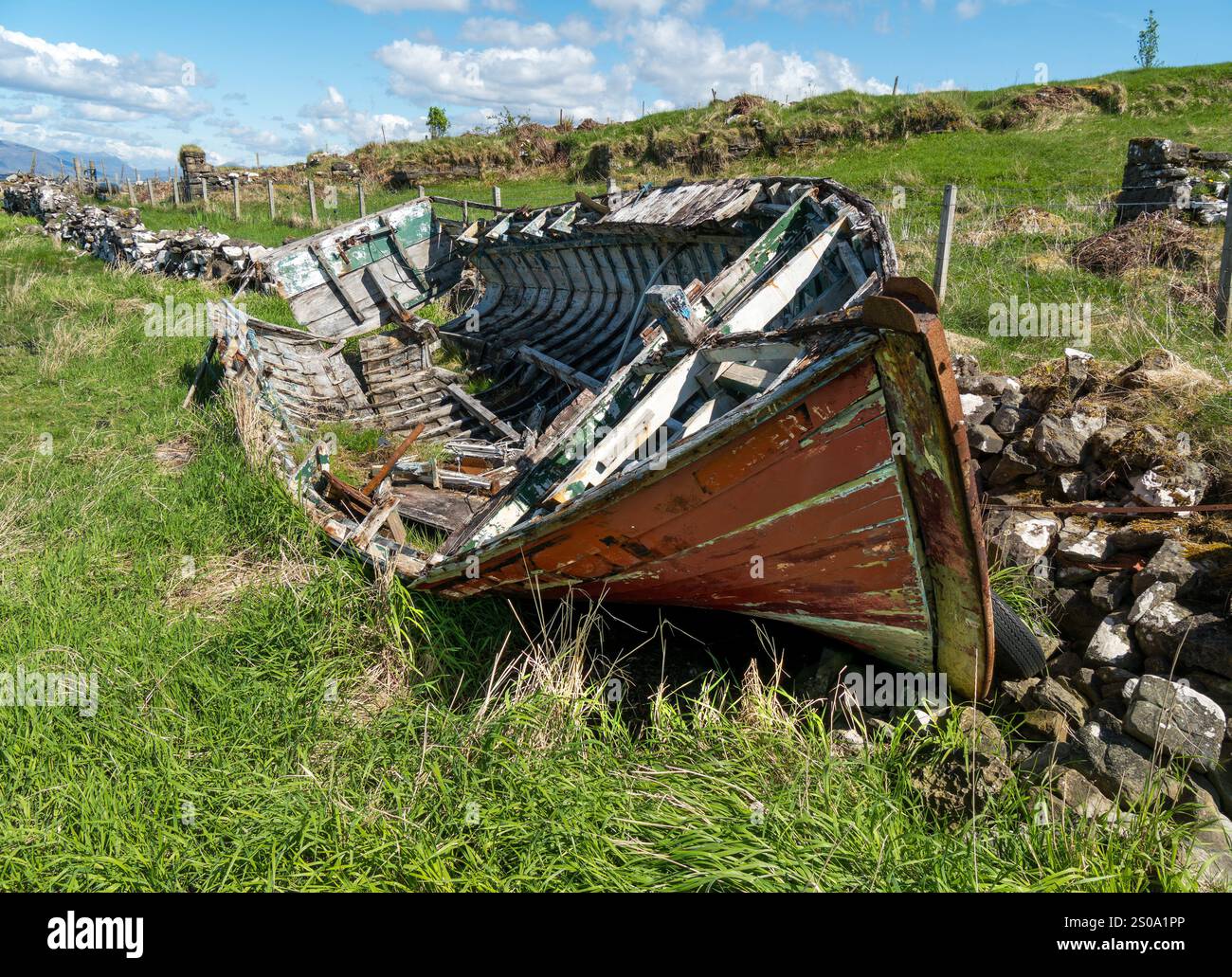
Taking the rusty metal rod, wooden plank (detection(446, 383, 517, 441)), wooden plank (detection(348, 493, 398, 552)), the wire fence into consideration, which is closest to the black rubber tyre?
the rusty metal rod

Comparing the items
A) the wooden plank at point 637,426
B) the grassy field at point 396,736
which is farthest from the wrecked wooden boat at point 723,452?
the grassy field at point 396,736

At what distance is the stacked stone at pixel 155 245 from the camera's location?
1602 centimetres

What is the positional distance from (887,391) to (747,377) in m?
1.46

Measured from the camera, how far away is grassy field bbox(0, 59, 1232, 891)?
9.27ft

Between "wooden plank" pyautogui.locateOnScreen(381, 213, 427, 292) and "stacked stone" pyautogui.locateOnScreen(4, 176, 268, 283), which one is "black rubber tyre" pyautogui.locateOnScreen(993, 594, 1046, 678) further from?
"stacked stone" pyautogui.locateOnScreen(4, 176, 268, 283)

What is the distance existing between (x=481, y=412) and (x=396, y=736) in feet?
15.9

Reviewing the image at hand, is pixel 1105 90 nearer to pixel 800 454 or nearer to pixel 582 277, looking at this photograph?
pixel 582 277

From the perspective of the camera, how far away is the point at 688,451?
11.0ft

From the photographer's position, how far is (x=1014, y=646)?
3834 mm

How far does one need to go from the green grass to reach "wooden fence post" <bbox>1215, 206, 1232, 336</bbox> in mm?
5199

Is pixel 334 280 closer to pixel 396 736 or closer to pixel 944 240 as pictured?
pixel 944 240

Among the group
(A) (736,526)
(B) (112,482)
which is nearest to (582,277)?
(B) (112,482)

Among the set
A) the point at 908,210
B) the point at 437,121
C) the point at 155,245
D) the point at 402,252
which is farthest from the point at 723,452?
the point at 437,121

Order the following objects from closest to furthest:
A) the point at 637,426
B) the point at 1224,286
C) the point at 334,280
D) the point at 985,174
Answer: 1. the point at 637,426
2. the point at 1224,286
3. the point at 334,280
4. the point at 985,174
